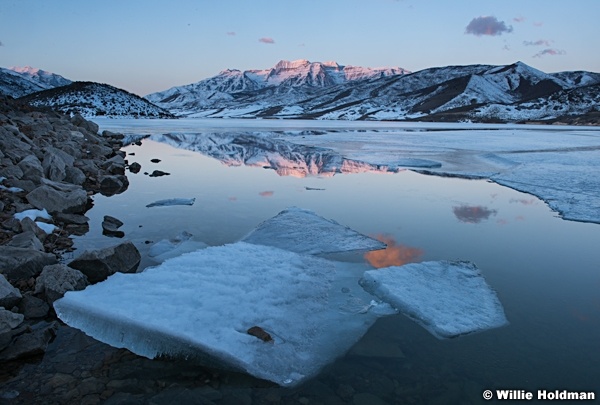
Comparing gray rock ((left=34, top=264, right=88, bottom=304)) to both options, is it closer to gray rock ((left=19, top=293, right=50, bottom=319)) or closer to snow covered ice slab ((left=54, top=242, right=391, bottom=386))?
gray rock ((left=19, top=293, right=50, bottom=319))

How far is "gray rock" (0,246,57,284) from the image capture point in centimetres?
552

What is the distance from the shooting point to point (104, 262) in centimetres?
585

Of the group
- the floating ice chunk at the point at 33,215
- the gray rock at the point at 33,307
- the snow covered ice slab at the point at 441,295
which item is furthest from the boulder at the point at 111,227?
the snow covered ice slab at the point at 441,295

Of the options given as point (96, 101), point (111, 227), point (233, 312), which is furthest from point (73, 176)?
point (96, 101)

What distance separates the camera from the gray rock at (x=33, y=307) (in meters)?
4.93

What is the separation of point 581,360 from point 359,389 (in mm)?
2294

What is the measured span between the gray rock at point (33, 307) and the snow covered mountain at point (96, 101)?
386ft

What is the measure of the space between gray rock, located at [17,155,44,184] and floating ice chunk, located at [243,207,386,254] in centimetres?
617

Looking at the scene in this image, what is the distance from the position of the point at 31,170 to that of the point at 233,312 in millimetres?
8454

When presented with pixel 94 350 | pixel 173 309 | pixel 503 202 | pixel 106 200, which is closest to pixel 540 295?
pixel 173 309

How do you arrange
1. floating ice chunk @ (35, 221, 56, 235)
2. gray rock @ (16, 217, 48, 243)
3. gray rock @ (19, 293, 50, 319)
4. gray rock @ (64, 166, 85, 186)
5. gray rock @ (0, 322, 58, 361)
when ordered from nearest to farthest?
gray rock @ (0, 322, 58, 361) → gray rock @ (19, 293, 50, 319) → gray rock @ (16, 217, 48, 243) → floating ice chunk @ (35, 221, 56, 235) → gray rock @ (64, 166, 85, 186)

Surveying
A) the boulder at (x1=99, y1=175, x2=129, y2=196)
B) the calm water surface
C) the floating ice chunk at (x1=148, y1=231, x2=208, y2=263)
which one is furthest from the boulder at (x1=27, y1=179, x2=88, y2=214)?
the floating ice chunk at (x1=148, y1=231, x2=208, y2=263)

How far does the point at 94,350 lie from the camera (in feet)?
14.4

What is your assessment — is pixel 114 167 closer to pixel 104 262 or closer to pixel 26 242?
pixel 26 242
